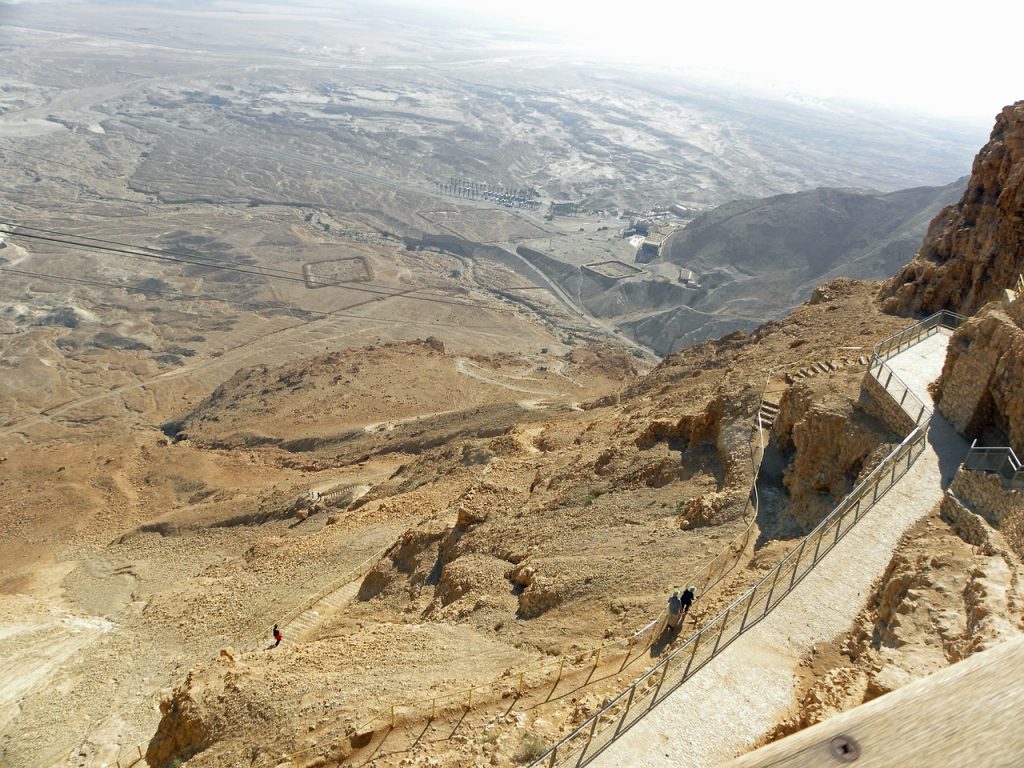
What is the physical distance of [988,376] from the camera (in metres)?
12.7

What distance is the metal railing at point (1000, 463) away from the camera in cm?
1044

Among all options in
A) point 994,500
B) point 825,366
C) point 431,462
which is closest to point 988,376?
point 994,500

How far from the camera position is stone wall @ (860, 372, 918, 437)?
44.1ft

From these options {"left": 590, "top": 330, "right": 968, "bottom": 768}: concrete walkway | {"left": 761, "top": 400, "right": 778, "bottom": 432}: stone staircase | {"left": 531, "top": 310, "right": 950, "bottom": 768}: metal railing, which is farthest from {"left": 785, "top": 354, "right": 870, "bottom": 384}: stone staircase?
{"left": 590, "top": 330, "right": 968, "bottom": 768}: concrete walkway

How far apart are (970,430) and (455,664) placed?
9908 millimetres

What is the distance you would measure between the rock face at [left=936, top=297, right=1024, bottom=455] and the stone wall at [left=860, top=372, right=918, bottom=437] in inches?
31.2

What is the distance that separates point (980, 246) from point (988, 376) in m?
15.2

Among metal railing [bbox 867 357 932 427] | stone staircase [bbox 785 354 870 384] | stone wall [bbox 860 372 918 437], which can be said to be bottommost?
stone staircase [bbox 785 354 870 384]

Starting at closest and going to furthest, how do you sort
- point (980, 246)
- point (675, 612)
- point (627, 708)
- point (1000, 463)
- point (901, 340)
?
point (627, 708), point (675, 612), point (1000, 463), point (901, 340), point (980, 246)

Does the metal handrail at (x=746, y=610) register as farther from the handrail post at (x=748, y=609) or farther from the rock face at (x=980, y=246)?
the rock face at (x=980, y=246)

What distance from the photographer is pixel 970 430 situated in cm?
1296

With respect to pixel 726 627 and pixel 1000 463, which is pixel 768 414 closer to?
pixel 1000 463

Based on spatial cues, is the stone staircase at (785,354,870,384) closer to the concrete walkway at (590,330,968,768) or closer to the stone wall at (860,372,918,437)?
the stone wall at (860,372,918,437)

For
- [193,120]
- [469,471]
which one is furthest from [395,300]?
[193,120]
